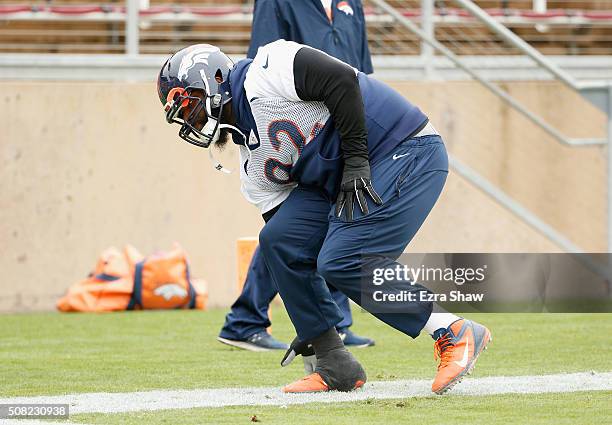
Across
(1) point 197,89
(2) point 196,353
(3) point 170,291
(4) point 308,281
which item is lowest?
(3) point 170,291

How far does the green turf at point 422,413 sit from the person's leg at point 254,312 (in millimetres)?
1943

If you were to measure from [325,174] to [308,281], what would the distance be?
15.5 inches

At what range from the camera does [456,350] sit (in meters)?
4.16

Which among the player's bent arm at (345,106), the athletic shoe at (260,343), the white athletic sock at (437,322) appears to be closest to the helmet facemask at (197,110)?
the player's bent arm at (345,106)

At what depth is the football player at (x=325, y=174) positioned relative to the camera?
4.17 m

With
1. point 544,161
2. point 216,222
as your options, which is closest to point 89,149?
point 216,222

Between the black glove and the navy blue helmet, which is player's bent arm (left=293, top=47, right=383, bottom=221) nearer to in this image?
the black glove

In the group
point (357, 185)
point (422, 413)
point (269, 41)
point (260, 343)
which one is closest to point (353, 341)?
point (260, 343)

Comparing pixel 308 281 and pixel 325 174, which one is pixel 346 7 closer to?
pixel 325 174

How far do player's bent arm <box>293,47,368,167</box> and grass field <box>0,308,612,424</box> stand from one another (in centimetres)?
86

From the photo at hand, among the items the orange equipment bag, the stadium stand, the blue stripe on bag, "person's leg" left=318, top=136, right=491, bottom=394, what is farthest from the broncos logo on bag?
"person's leg" left=318, top=136, right=491, bottom=394

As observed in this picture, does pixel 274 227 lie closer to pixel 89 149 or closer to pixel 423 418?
pixel 423 418

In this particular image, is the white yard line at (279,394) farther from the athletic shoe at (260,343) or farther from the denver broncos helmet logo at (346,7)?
the denver broncos helmet logo at (346,7)

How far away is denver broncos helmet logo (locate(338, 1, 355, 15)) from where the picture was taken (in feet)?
20.3
